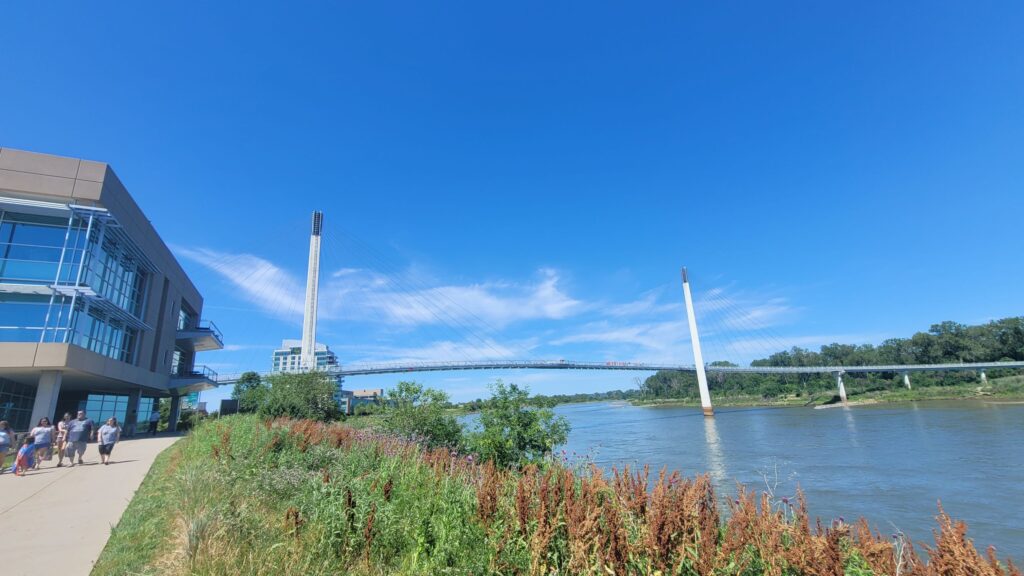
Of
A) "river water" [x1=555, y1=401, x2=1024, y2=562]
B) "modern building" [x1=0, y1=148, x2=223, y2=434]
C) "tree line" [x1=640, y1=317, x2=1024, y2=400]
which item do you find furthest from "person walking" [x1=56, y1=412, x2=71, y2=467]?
"tree line" [x1=640, y1=317, x2=1024, y2=400]

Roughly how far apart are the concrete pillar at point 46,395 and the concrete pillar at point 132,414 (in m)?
8.05

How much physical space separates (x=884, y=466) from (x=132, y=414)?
43145mm

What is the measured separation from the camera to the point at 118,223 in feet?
82.1

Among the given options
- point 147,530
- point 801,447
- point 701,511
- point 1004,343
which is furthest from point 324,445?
point 1004,343

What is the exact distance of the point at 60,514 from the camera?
726 cm

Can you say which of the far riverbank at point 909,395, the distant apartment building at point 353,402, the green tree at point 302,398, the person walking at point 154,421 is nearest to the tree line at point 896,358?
the far riverbank at point 909,395

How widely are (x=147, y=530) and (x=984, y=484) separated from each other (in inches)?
894

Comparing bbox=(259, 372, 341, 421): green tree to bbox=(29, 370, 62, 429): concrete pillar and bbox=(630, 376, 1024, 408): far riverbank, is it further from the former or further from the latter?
bbox=(630, 376, 1024, 408): far riverbank

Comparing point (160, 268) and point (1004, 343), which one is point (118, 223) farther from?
point (1004, 343)

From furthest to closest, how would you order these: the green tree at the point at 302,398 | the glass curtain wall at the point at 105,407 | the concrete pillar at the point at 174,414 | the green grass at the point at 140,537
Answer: the concrete pillar at the point at 174,414, the glass curtain wall at the point at 105,407, the green tree at the point at 302,398, the green grass at the point at 140,537

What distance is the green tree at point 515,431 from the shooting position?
412 inches

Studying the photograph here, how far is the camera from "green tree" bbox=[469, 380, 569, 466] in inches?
412

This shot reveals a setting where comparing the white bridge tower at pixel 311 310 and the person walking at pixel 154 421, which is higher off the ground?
the white bridge tower at pixel 311 310

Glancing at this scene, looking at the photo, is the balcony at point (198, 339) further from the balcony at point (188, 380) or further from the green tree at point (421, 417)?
the green tree at point (421, 417)
